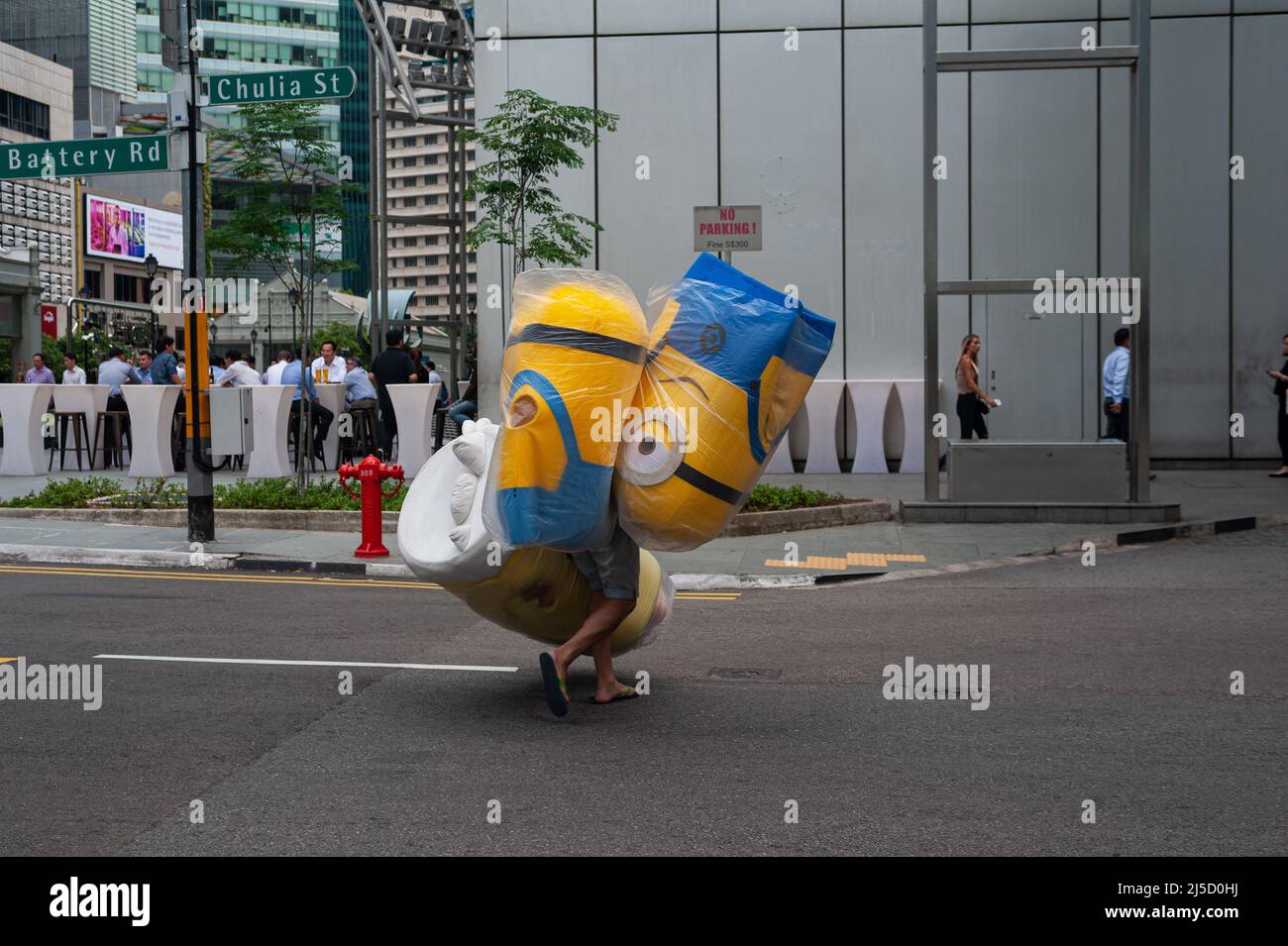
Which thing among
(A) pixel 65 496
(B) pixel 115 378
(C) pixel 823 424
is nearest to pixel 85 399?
(B) pixel 115 378

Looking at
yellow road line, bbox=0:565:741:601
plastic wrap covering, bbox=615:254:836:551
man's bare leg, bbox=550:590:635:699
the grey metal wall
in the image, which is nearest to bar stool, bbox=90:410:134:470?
the grey metal wall

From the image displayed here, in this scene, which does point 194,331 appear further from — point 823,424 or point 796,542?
point 823,424

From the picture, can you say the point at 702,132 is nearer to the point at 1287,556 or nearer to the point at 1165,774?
the point at 1287,556

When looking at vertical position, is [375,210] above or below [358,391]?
above

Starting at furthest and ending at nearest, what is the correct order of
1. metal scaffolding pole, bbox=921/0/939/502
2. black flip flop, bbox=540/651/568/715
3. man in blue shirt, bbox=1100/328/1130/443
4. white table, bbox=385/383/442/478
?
1. white table, bbox=385/383/442/478
2. man in blue shirt, bbox=1100/328/1130/443
3. metal scaffolding pole, bbox=921/0/939/502
4. black flip flop, bbox=540/651/568/715

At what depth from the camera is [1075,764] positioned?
235 inches

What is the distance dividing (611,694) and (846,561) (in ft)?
20.1

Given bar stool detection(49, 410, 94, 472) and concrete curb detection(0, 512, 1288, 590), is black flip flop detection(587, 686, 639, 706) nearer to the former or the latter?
concrete curb detection(0, 512, 1288, 590)

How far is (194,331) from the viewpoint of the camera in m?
13.4

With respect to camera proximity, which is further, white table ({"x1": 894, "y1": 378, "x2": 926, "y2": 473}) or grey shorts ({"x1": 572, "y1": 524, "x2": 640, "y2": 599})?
white table ({"x1": 894, "y1": 378, "x2": 926, "y2": 473})

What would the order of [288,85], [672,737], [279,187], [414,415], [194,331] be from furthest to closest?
1. [414,415]
2. [279,187]
3. [194,331]
4. [288,85]
5. [672,737]

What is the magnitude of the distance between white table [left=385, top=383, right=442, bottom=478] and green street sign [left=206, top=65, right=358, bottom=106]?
654 cm

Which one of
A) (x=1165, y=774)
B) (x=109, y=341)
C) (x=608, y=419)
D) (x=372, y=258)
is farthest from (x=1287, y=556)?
(x=109, y=341)

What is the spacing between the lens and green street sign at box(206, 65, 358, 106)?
12523 millimetres
